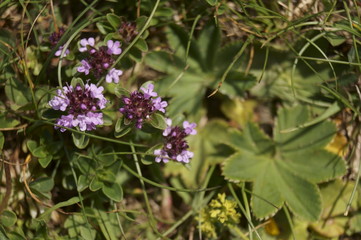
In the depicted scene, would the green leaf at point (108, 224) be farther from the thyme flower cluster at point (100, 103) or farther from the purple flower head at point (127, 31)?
the purple flower head at point (127, 31)

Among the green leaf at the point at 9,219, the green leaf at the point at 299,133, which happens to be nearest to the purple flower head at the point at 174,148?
the green leaf at the point at 299,133

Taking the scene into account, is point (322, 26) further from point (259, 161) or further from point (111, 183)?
point (111, 183)

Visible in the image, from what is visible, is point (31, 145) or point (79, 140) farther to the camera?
point (31, 145)

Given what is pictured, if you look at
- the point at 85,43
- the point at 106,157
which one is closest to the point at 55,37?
the point at 85,43

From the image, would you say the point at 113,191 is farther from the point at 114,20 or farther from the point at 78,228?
the point at 114,20

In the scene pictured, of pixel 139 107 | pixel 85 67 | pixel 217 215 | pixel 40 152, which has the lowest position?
pixel 217 215

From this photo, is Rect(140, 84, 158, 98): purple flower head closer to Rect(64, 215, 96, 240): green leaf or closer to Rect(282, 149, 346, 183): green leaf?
Rect(64, 215, 96, 240): green leaf

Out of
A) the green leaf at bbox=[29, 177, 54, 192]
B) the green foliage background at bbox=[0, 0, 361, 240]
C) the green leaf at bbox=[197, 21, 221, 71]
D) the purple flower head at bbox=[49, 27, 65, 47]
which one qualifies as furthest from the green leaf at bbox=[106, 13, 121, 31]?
the green leaf at bbox=[29, 177, 54, 192]
